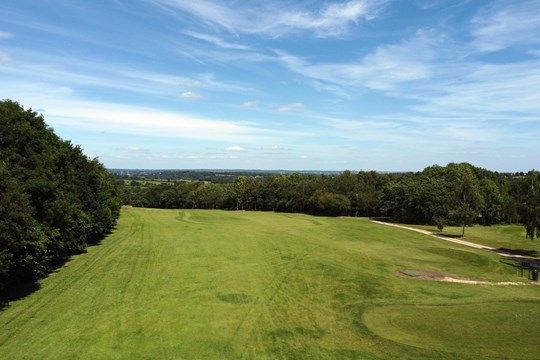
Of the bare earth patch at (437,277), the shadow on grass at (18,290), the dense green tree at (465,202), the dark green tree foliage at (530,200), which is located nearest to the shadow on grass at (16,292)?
the shadow on grass at (18,290)

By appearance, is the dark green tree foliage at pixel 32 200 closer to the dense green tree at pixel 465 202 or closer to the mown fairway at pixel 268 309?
the mown fairway at pixel 268 309

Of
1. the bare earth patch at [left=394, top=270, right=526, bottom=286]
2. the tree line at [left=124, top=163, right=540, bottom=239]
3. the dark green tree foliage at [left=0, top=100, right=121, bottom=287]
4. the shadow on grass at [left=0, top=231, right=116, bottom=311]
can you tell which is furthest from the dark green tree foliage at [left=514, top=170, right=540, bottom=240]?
the shadow on grass at [left=0, top=231, right=116, bottom=311]

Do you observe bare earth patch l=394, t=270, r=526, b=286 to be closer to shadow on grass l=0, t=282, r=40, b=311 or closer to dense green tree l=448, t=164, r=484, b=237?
shadow on grass l=0, t=282, r=40, b=311

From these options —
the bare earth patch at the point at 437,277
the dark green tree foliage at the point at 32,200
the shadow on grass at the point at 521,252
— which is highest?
the dark green tree foliage at the point at 32,200

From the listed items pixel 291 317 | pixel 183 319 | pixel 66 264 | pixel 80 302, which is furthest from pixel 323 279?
pixel 66 264

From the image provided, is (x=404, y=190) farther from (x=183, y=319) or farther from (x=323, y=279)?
(x=183, y=319)

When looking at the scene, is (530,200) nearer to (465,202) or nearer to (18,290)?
(465,202)

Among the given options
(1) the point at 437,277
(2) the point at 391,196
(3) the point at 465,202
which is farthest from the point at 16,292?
(2) the point at 391,196
